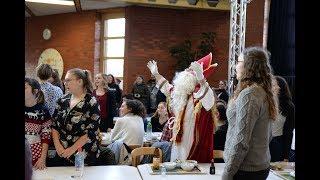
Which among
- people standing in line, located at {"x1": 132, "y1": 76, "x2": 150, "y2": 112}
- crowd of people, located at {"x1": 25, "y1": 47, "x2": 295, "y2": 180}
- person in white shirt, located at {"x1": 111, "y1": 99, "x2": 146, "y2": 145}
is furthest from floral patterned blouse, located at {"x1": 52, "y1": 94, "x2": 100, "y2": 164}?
people standing in line, located at {"x1": 132, "y1": 76, "x2": 150, "y2": 112}

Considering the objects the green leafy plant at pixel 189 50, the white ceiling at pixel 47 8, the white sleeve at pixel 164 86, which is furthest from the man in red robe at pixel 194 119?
the white ceiling at pixel 47 8

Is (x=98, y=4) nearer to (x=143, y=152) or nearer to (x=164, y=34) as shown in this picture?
(x=164, y=34)

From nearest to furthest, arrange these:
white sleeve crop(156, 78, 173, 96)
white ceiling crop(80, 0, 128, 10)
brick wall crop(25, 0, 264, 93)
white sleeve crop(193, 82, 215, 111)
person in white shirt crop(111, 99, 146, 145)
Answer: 1. white sleeve crop(193, 82, 215, 111)
2. person in white shirt crop(111, 99, 146, 145)
3. white sleeve crop(156, 78, 173, 96)
4. white ceiling crop(80, 0, 128, 10)
5. brick wall crop(25, 0, 264, 93)

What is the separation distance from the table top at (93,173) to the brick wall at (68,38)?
23.8 feet

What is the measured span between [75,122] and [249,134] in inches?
59.1

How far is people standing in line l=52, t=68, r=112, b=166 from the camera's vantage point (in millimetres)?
3158

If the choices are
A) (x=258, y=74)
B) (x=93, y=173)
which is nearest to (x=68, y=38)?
Answer: (x=93, y=173)

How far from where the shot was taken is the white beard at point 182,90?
12.8 feet

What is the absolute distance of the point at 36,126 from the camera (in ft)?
9.86

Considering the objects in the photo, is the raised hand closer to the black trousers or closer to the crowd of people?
the crowd of people

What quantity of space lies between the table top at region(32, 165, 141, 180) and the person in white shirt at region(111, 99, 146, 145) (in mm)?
1180

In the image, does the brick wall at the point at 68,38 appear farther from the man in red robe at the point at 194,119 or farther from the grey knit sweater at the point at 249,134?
the grey knit sweater at the point at 249,134
